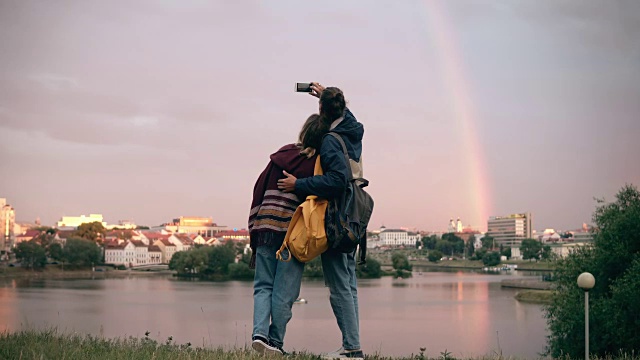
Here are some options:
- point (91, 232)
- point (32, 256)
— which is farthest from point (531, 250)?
point (32, 256)

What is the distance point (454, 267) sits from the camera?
131 m

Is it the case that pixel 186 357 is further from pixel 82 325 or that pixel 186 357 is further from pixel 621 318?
pixel 82 325

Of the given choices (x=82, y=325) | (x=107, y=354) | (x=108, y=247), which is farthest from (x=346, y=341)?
(x=108, y=247)

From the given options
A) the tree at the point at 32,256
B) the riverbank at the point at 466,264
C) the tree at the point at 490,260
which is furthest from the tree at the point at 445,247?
the tree at the point at 32,256

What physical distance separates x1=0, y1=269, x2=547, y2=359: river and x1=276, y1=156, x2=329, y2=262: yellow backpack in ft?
41.6

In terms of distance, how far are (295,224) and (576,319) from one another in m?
17.4

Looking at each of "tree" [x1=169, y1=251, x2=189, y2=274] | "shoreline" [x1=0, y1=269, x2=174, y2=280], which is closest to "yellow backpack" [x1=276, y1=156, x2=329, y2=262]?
"tree" [x1=169, y1=251, x2=189, y2=274]

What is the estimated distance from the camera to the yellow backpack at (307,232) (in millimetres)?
4617

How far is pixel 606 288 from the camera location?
21078mm

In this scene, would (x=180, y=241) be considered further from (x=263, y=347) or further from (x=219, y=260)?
(x=263, y=347)

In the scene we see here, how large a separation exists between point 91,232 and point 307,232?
392ft

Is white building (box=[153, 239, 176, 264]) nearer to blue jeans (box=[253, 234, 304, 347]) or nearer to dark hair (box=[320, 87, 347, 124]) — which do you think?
blue jeans (box=[253, 234, 304, 347])

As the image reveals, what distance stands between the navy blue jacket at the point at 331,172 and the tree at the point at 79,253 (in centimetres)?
9944

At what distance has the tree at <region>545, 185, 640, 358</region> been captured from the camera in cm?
1889
